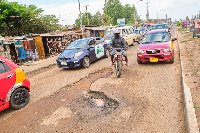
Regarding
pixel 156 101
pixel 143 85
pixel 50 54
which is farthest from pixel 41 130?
pixel 50 54

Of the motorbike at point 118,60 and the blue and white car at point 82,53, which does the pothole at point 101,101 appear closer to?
the motorbike at point 118,60

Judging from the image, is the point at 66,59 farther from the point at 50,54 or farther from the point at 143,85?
the point at 50,54

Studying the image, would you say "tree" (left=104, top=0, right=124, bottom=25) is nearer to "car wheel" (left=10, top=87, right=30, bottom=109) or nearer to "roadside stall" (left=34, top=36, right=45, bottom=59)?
"roadside stall" (left=34, top=36, right=45, bottom=59)

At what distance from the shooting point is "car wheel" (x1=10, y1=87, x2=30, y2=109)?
14.8 feet

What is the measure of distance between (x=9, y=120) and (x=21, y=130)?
2.56 ft

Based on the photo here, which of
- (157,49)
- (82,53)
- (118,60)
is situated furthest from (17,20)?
(157,49)

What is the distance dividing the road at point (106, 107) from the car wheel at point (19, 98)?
0.65 ft

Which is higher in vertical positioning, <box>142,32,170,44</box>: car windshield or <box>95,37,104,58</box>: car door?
<box>142,32,170,44</box>: car windshield

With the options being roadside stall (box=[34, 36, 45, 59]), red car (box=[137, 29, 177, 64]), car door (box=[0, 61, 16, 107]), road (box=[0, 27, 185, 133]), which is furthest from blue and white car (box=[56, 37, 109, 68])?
roadside stall (box=[34, 36, 45, 59])

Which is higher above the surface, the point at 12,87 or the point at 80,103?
the point at 12,87

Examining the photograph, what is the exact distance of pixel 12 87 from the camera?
4.44 m

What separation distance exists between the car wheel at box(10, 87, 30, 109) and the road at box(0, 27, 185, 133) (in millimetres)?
197

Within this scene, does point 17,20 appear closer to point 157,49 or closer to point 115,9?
point 157,49

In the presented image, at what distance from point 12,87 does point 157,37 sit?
24.0 ft
